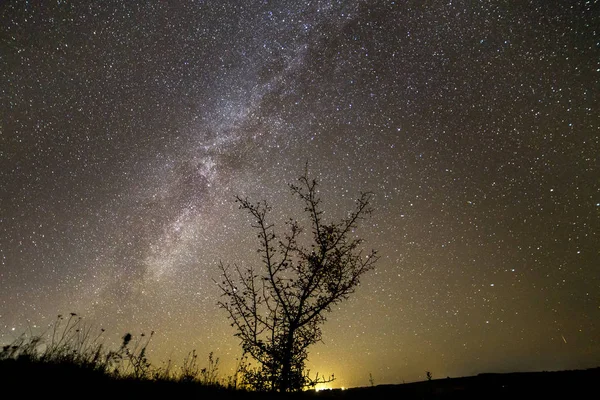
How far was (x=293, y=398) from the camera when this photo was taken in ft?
13.9

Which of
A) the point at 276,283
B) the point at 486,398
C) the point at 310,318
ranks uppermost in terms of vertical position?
the point at 276,283

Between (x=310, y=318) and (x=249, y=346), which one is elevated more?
(x=310, y=318)

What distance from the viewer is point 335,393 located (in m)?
4.84

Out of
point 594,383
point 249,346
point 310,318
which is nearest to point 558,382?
point 594,383

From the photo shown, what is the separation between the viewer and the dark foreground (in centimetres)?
343

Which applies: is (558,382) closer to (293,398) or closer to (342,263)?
(293,398)

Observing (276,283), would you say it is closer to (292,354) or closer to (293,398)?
(292,354)

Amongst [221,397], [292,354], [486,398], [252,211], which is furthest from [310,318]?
[486,398]

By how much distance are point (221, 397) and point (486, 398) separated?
311 centimetres

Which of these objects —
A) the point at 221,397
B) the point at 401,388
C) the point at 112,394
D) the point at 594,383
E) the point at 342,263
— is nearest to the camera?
the point at 594,383

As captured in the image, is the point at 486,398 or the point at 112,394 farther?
the point at 112,394

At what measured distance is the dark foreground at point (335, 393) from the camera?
343cm

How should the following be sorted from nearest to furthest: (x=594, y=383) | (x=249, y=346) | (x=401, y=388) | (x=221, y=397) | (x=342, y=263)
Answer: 1. (x=594, y=383)
2. (x=221, y=397)
3. (x=401, y=388)
4. (x=249, y=346)
5. (x=342, y=263)

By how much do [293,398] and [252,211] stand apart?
6.20 m
